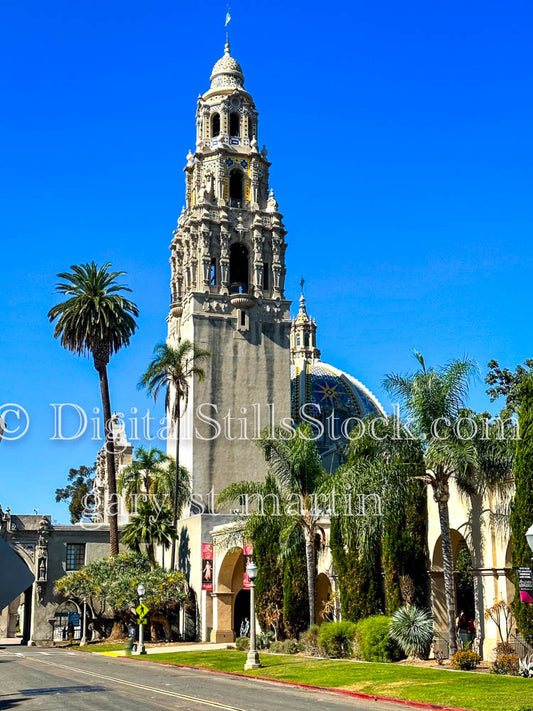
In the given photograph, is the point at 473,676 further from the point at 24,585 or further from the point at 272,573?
the point at 272,573

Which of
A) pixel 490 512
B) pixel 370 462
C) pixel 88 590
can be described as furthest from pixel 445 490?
pixel 88 590

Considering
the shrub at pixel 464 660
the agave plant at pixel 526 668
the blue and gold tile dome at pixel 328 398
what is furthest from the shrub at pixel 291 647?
the blue and gold tile dome at pixel 328 398

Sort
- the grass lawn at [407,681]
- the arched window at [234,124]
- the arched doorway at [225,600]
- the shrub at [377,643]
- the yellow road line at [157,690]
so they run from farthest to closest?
the arched window at [234,124] < the arched doorway at [225,600] < the shrub at [377,643] < the grass lawn at [407,681] < the yellow road line at [157,690]

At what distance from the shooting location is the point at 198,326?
65312 mm

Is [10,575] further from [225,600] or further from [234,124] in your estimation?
[234,124]

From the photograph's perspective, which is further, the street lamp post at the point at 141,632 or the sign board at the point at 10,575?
the street lamp post at the point at 141,632

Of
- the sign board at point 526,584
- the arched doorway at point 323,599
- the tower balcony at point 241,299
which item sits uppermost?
the tower balcony at point 241,299

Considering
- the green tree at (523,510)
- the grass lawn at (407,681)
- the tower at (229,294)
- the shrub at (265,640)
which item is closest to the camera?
the grass lawn at (407,681)

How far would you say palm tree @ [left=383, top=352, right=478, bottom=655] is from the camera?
30750 millimetres

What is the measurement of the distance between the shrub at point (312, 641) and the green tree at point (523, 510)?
1086cm

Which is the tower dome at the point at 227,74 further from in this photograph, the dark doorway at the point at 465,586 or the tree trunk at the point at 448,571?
the tree trunk at the point at 448,571

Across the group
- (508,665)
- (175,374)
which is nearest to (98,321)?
(175,374)

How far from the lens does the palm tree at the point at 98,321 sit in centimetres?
5744

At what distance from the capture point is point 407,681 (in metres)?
25.0
